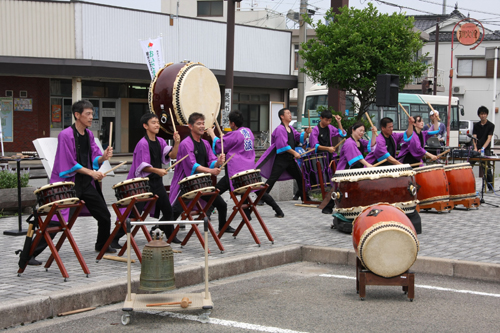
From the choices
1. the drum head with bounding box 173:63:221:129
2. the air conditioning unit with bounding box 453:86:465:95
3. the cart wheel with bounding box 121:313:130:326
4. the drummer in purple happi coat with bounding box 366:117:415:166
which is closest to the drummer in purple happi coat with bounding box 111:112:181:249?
the cart wheel with bounding box 121:313:130:326

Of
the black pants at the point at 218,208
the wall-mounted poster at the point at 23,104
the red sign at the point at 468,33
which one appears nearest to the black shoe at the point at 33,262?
the black pants at the point at 218,208

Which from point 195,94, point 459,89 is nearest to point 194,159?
point 195,94

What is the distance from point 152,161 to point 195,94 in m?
3.34

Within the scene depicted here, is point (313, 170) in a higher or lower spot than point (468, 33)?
lower

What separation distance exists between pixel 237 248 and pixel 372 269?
2.38 m

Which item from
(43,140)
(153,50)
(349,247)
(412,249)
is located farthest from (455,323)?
(153,50)

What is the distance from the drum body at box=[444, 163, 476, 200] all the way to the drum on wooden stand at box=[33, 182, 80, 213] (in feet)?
24.7

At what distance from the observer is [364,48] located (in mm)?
12328

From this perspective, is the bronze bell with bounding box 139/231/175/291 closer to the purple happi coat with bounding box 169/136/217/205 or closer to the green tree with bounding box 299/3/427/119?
the purple happi coat with bounding box 169/136/217/205

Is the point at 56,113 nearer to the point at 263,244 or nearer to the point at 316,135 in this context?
the point at 316,135

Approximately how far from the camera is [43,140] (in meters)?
8.68

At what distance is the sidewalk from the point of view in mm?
5770

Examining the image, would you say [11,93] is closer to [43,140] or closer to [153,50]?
[153,50]

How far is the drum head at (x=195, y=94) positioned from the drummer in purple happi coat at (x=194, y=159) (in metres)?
2.20
